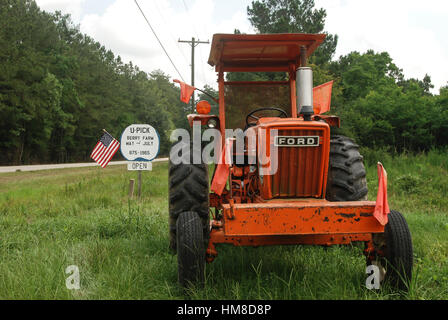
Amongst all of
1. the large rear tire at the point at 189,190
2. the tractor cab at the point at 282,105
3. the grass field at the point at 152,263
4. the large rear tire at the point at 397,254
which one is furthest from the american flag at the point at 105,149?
the large rear tire at the point at 397,254

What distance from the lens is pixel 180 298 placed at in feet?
10.3

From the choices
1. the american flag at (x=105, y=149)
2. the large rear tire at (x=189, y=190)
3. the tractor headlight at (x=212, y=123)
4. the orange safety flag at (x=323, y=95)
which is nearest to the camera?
the large rear tire at (x=189, y=190)

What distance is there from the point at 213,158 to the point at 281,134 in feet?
3.93

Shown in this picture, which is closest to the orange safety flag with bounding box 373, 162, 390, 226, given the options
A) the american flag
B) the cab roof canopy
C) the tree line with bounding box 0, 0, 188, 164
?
the cab roof canopy

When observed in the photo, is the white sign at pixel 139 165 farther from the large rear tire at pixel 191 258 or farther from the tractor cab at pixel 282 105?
the large rear tire at pixel 191 258

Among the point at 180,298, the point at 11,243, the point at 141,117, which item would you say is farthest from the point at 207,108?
the point at 141,117

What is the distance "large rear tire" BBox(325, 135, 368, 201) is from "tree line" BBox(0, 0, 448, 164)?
3.85m

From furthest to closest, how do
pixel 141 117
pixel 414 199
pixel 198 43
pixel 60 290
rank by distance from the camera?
1. pixel 141 117
2. pixel 198 43
3. pixel 414 199
4. pixel 60 290

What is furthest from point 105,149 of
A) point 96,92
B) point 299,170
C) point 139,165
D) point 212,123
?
point 96,92

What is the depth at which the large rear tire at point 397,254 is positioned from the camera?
3.09 m

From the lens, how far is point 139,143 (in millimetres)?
8672

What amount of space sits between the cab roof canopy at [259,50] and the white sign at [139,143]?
417 cm

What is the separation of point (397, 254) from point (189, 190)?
1.89 metres
